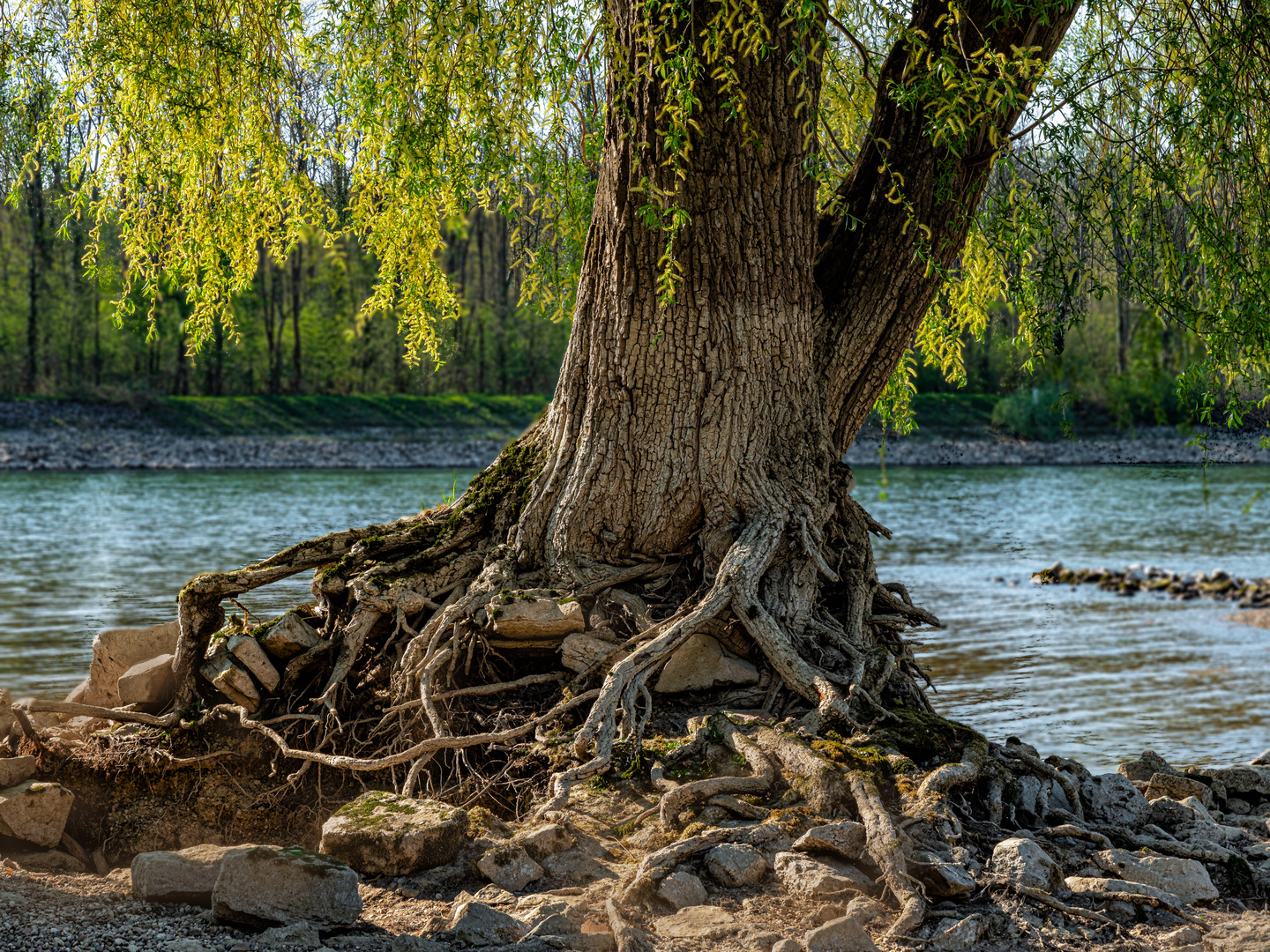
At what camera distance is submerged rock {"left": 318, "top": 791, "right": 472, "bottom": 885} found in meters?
4.19

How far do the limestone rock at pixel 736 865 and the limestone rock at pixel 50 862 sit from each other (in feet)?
9.66

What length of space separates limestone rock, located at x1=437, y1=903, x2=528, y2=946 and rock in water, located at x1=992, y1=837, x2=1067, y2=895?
170cm

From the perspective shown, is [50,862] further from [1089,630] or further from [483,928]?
[1089,630]

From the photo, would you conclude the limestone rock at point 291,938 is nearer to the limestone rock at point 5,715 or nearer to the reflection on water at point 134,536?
the limestone rock at point 5,715

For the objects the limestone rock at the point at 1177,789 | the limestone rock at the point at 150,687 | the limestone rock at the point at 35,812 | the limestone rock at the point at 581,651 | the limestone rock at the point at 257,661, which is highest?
the limestone rock at the point at 581,651

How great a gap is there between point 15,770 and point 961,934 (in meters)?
4.36

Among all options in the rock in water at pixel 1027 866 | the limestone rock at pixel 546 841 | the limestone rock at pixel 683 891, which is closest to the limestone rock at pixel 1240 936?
the rock in water at pixel 1027 866

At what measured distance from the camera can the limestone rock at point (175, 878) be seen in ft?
13.1

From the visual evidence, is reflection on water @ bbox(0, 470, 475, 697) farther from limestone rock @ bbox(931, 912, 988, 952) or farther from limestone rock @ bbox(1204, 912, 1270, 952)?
limestone rock @ bbox(1204, 912, 1270, 952)

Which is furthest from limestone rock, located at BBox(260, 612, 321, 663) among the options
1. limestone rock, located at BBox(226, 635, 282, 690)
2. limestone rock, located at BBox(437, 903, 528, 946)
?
limestone rock, located at BBox(437, 903, 528, 946)

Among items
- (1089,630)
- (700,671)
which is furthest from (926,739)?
(1089,630)

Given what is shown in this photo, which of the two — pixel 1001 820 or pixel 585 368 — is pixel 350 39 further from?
pixel 1001 820

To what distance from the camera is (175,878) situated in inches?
158

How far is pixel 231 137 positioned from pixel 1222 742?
7974 millimetres
